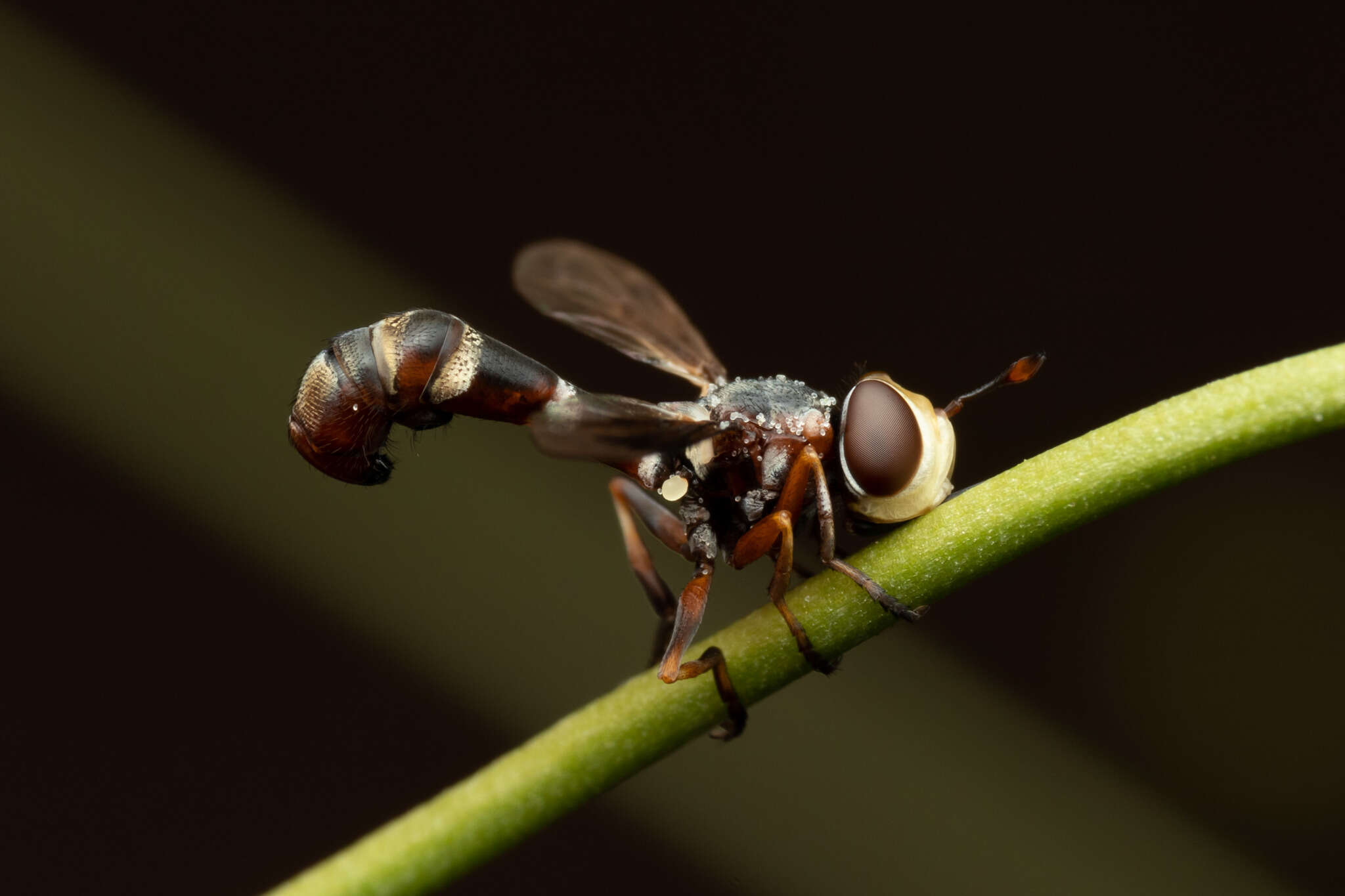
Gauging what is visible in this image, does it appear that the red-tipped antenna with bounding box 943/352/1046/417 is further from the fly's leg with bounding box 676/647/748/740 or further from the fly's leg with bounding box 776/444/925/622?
the fly's leg with bounding box 676/647/748/740

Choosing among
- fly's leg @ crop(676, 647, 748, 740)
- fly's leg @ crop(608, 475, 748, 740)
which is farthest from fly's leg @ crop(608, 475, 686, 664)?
fly's leg @ crop(676, 647, 748, 740)

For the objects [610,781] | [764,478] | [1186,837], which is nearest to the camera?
[610,781]

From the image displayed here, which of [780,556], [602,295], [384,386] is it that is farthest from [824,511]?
[602,295]

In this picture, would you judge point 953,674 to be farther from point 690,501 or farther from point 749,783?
point 690,501

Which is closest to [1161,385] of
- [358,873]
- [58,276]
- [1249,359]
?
[1249,359]

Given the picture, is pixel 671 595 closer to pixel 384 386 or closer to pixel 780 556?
pixel 780 556

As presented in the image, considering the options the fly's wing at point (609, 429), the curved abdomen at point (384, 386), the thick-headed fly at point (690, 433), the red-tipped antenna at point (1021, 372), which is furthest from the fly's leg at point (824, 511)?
the curved abdomen at point (384, 386)

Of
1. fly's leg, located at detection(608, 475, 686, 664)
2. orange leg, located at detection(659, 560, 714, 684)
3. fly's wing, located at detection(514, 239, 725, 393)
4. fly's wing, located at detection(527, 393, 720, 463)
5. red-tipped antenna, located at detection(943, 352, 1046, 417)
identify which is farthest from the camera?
fly's wing, located at detection(514, 239, 725, 393)
